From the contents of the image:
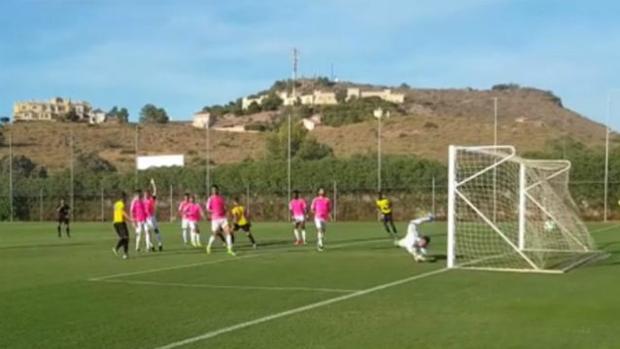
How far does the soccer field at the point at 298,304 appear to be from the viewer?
35.4ft

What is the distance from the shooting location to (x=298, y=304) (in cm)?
1398

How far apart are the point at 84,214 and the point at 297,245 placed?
37.0m

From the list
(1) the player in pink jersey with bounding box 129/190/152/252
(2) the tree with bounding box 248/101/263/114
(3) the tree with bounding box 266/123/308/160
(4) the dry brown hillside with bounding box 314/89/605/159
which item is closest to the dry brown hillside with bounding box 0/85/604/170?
(4) the dry brown hillside with bounding box 314/89/605/159

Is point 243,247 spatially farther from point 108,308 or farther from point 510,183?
point 108,308

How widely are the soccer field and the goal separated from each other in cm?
112

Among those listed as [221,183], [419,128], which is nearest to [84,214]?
[221,183]

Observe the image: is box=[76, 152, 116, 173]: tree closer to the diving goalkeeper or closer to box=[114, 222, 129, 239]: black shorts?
box=[114, 222, 129, 239]: black shorts

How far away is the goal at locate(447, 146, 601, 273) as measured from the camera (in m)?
20.7

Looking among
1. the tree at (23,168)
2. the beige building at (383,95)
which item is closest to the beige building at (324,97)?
the beige building at (383,95)

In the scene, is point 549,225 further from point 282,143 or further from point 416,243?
point 282,143

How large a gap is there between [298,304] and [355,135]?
233 feet

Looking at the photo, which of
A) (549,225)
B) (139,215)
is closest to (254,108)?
(139,215)

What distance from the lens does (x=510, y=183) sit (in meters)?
28.0

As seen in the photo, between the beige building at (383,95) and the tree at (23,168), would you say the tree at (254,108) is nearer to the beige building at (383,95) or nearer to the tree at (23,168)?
the beige building at (383,95)
